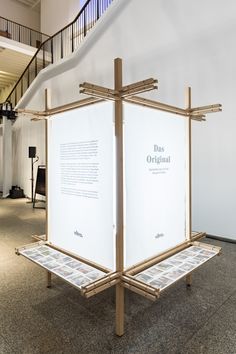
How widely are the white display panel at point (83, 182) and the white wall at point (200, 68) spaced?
2.83 metres

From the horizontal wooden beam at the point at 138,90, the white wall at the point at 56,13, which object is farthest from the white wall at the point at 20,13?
the horizontal wooden beam at the point at 138,90

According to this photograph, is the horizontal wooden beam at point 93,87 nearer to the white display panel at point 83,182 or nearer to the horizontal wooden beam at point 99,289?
the white display panel at point 83,182

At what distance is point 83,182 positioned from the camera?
197 cm

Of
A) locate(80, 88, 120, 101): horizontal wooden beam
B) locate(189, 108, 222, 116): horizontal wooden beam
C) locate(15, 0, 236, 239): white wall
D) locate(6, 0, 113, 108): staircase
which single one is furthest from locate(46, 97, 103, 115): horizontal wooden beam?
locate(6, 0, 113, 108): staircase

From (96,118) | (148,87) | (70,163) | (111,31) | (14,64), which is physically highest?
(14,64)

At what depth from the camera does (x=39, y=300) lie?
2.34 m

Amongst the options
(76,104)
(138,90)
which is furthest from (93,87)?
(76,104)

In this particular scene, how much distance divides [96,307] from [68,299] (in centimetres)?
32

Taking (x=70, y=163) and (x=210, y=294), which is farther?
(x=210, y=294)

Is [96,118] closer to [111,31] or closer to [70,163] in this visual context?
[70,163]

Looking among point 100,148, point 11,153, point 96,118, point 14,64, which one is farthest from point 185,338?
point 14,64

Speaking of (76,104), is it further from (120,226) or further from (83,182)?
(120,226)

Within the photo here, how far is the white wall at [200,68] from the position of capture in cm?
396

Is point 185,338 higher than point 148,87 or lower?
lower
